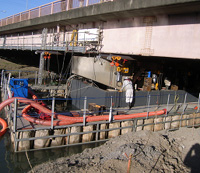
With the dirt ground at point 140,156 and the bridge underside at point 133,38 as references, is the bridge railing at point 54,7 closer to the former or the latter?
the bridge underside at point 133,38

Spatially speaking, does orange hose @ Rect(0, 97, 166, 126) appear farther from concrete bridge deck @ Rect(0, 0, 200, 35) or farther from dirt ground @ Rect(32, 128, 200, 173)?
concrete bridge deck @ Rect(0, 0, 200, 35)

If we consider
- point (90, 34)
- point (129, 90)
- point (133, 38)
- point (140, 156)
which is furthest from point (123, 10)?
point (140, 156)

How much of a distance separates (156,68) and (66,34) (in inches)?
338

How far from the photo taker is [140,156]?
301 inches

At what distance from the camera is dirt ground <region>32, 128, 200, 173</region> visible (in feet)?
22.4

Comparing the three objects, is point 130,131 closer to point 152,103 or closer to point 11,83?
point 152,103

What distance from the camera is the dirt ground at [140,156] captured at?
22.4 ft

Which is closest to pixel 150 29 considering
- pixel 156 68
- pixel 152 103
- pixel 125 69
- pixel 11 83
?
pixel 125 69

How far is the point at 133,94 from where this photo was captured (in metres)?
13.8

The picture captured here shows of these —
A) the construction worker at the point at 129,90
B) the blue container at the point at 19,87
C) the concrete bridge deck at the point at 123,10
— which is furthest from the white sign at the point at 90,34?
the blue container at the point at 19,87

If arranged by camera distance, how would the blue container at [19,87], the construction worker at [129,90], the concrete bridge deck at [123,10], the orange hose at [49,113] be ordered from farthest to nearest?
1. the construction worker at [129,90]
2. the blue container at [19,87]
3. the concrete bridge deck at [123,10]
4. the orange hose at [49,113]

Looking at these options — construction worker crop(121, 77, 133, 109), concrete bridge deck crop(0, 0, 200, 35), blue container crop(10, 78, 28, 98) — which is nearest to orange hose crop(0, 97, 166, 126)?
construction worker crop(121, 77, 133, 109)

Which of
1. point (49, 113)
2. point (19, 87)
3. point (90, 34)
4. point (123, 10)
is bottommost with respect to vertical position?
point (49, 113)

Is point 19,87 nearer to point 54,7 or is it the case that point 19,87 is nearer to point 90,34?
point 90,34
